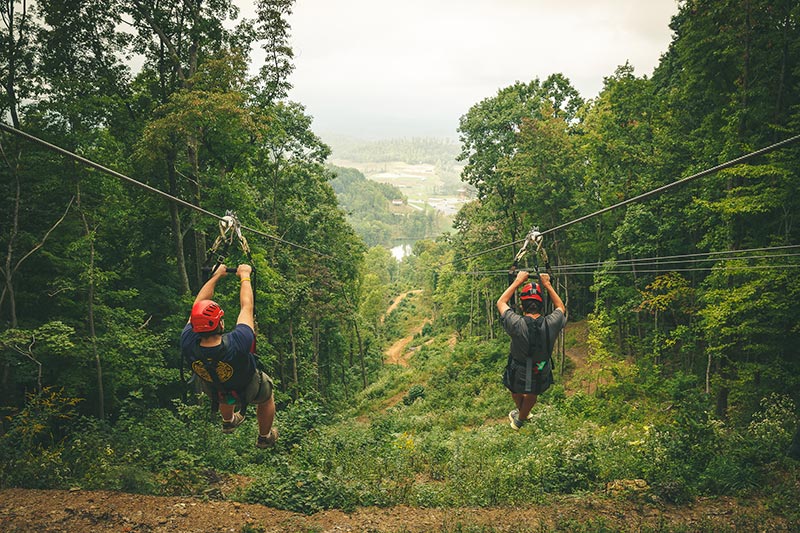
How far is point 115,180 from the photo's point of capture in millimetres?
13570

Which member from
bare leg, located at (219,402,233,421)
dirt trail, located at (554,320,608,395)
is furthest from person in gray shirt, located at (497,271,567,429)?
dirt trail, located at (554,320,608,395)

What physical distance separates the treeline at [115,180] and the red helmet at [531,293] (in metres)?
7.59

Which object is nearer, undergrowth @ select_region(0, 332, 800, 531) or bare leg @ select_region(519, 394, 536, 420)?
bare leg @ select_region(519, 394, 536, 420)

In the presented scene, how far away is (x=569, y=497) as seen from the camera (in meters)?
8.62

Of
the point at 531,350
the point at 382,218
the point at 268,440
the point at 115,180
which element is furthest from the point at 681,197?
the point at 382,218

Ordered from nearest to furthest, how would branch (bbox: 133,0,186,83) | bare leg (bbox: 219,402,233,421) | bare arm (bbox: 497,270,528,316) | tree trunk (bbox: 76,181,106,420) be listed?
bare leg (bbox: 219,402,233,421), bare arm (bbox: 497,270,528,316), tree trunk (bbox: 76,181,106,420), branch (bbox: 133,0,186,83)

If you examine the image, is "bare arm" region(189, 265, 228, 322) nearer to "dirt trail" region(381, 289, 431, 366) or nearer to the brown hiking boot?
the brown hiking boot

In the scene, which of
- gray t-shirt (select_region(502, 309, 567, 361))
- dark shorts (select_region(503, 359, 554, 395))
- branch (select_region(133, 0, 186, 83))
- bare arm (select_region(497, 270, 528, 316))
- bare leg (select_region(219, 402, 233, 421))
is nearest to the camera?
bare leg (select_region(219, 402, 233, 421))

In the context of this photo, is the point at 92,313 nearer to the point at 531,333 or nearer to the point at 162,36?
the point at 162,36

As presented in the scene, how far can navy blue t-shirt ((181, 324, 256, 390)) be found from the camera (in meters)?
4.48

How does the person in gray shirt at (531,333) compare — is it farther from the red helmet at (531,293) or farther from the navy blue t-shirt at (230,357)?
the navy blue t-shirt at (230,357)

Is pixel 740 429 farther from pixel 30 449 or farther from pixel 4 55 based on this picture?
pixel 4 55

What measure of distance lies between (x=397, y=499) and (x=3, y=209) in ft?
42.5

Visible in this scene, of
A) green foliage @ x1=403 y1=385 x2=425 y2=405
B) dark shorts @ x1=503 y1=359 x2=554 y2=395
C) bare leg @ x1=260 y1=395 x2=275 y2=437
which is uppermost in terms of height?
dark shorts @ x1=503 y1=359 x2=554 y2=395
